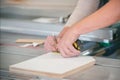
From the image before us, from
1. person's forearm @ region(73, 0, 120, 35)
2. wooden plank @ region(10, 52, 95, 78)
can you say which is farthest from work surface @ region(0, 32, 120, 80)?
person's forearm @ region(73, 0, 120, 35)

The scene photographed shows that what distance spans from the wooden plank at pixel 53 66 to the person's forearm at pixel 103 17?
124 mm

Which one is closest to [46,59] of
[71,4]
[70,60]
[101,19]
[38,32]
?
[70,60]

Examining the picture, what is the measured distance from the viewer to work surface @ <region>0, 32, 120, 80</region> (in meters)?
0.88

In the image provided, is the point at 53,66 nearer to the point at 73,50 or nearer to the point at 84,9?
the point at 73,50

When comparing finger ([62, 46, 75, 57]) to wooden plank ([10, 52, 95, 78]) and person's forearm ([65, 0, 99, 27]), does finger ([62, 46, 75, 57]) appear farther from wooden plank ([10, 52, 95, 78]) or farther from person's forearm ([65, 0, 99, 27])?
person's forearm ([65, 0, 99, 27])

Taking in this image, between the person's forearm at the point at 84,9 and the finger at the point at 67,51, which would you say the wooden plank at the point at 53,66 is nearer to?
the finger at the point at 67,51

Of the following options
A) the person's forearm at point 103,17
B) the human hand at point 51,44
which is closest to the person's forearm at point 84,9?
the human hand at point 51,44

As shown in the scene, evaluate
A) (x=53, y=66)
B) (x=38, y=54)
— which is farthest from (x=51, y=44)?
(x=53, y=66)

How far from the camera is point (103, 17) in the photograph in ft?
3.29

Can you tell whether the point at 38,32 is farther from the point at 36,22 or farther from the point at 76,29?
the point at 76,29

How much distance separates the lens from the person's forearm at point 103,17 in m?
1.00

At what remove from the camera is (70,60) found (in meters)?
1.03

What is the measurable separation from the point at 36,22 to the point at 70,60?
725 millimetres

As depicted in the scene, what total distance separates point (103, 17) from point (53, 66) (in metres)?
0.26
